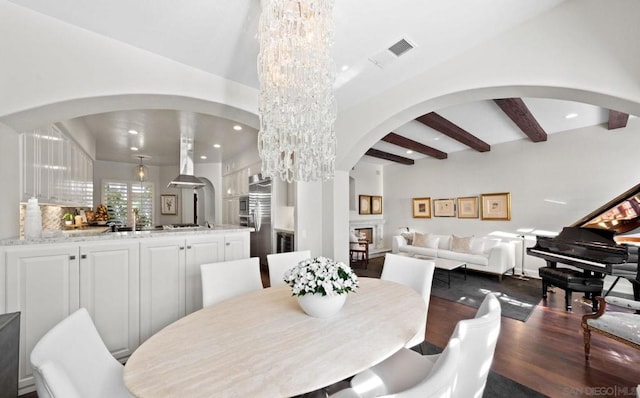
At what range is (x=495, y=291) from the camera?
397 cm

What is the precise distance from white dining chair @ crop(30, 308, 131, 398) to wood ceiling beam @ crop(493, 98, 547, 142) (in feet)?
13.1

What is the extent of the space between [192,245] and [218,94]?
1.48 meters

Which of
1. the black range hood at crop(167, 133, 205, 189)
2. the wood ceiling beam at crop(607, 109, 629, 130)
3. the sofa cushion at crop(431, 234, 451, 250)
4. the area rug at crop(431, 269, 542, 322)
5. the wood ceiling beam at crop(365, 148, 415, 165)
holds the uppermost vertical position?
the wood ceiling beam at crop(607, 109, 629, 130)

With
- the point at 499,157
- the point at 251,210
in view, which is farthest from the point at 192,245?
the point at 499,157

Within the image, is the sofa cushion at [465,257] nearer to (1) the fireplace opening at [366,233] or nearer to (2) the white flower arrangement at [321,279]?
(1) the fireplace opening at [366,233]

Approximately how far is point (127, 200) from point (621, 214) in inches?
378

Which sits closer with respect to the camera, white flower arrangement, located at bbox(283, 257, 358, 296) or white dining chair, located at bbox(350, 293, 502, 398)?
white dining chair, located at bbox(350, 293, 502, 398)

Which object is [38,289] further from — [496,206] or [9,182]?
[496,206]

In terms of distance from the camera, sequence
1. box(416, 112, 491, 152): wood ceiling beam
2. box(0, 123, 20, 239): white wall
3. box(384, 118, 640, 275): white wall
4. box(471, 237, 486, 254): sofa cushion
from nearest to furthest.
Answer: box(0, 123, 20, 239): white wall, box(416, 112, 491, 152): wood ceiling beam, box(384, 118, 640, 275): white wall, box(471, 237, 486, 254): sofa cushion

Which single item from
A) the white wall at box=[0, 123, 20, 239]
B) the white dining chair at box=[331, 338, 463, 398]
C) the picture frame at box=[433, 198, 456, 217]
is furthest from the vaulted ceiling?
the picture frame at box=[433, 198, 456, 217]

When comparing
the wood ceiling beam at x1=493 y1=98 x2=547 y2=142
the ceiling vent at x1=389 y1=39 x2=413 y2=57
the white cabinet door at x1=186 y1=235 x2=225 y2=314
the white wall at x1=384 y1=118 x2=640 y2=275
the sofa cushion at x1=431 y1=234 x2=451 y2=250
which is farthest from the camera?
the sofa cushion at x1=431 y1=234 x2=451 y2=250

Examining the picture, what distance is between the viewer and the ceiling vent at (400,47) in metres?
2.01

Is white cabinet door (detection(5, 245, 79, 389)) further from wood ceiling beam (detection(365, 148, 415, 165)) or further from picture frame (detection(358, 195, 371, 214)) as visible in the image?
picture frame (detection(358, 195, 371, 214))

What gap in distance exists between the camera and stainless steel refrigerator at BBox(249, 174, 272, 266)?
16.3 feet
